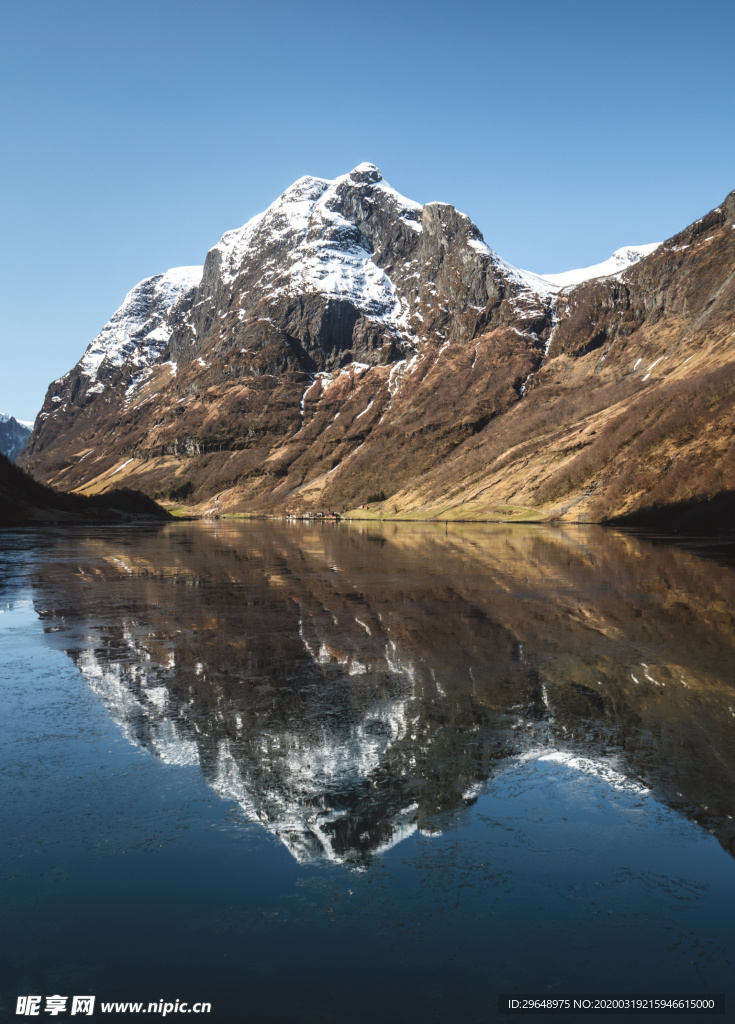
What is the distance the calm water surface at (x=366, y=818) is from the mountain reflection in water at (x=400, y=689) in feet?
0.28

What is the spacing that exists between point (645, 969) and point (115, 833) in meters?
6.83

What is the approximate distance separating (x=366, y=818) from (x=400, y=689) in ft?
22.6

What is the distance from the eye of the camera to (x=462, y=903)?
7617 mm

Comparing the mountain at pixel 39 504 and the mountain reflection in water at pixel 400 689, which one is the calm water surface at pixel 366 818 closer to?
the mountain reflection in water at pixel 400 689

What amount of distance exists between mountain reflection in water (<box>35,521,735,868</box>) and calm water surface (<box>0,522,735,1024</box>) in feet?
0.28

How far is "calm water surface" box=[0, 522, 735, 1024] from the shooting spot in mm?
6598

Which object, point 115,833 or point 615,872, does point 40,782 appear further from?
point 615,872

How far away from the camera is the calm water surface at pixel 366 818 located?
21.6 feet

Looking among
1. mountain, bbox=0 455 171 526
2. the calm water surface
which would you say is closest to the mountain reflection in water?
the calm water surface

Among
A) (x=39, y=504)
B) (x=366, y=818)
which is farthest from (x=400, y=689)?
(x=39, y=504)

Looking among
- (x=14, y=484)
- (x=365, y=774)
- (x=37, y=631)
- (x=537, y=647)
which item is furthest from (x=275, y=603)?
(x=14, y=484)

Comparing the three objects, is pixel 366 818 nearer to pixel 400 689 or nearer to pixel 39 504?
pixel 400 689

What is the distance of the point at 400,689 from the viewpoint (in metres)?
16.5

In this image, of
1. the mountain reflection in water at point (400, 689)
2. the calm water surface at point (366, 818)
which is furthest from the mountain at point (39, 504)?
the calm water surface at point (366, 818)
